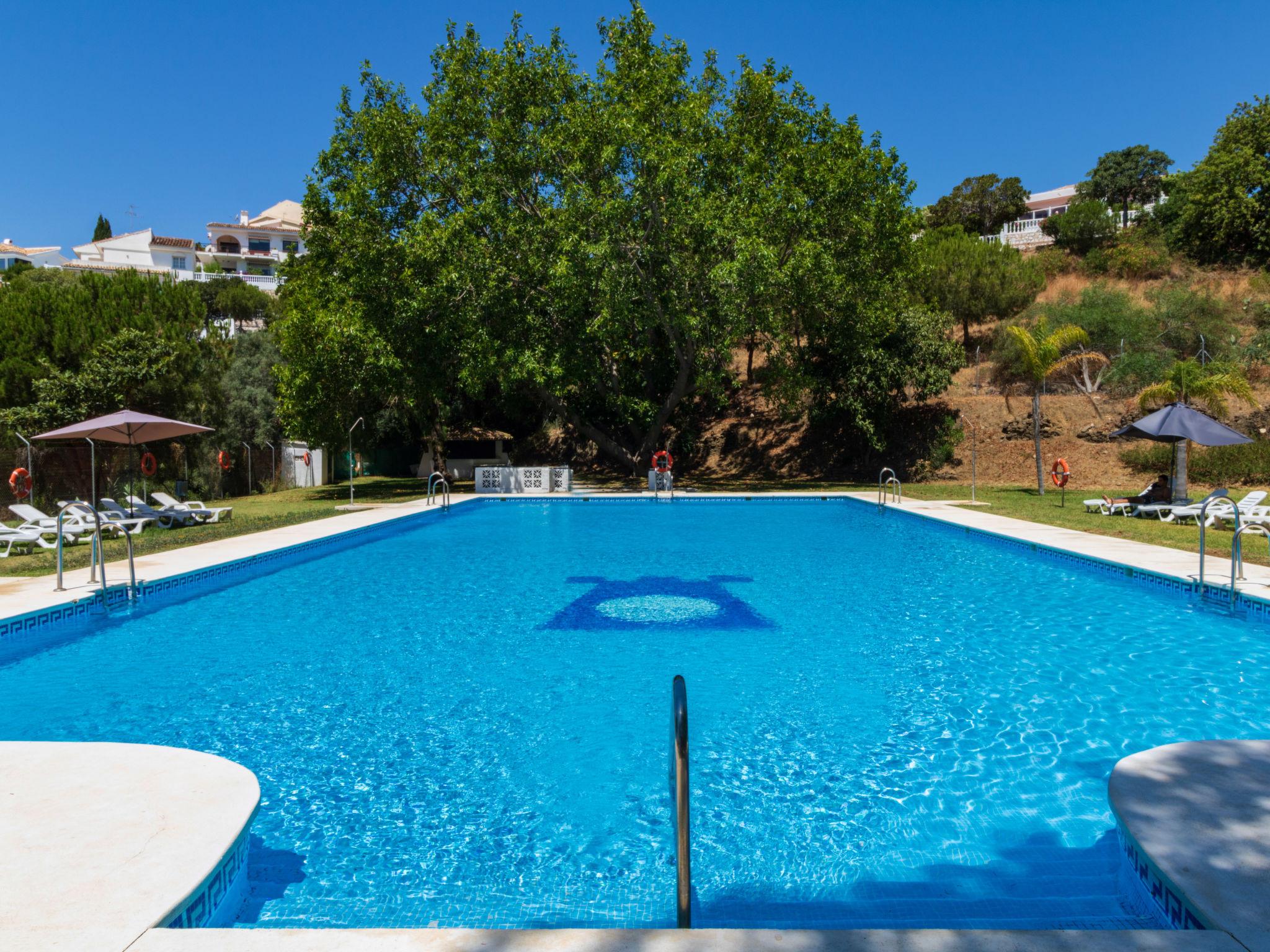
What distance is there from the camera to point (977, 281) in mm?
31875

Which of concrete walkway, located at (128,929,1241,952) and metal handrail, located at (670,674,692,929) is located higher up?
metal handrail, located at (670,674,692,929)

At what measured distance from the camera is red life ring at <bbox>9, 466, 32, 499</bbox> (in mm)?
15875

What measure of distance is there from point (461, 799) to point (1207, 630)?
6989mm

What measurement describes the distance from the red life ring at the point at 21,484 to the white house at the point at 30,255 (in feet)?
231

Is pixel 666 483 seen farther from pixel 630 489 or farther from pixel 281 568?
pixel 281 568

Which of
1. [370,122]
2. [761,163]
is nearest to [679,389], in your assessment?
[761,163]

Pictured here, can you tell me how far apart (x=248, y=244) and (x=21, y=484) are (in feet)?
248

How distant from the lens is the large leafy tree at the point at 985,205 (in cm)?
4912

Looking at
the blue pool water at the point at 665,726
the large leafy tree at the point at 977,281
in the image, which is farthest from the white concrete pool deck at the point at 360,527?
the large leafy tree at the point at 977,281

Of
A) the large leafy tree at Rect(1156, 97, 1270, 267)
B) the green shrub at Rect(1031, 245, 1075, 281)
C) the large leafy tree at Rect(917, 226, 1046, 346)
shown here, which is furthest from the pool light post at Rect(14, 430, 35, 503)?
the large leafy tree at Rect(1156, 97, 1270, 267)

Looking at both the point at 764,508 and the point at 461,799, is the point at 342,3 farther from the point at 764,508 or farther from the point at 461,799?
the point at 461,799

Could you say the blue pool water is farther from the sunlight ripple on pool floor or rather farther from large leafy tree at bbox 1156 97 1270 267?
large leafy tree at bbox 1156 97 1270 267

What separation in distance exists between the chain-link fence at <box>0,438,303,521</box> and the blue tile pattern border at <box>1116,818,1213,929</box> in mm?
17450

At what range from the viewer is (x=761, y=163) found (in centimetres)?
2203
